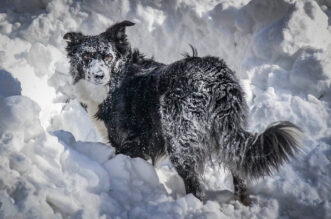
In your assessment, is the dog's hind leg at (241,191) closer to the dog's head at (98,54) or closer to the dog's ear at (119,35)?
the dog's head at (98,54)

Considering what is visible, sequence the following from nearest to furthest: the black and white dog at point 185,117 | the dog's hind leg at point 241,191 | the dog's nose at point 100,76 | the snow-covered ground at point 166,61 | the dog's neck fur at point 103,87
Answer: the snow-covered ground at point 166,61, the black and white dog at point 185,117, the dog's hind leg at point 241,191, the dog's nose at point 100,76, the dog's neck fur at point 103,87

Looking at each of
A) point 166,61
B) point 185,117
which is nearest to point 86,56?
point 185,117

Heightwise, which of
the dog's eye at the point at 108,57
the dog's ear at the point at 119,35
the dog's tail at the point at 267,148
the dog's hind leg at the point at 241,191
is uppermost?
the dog's tail at the point at 267,148

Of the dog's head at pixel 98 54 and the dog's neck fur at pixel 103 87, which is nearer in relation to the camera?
the dog's head at pixel 98 54

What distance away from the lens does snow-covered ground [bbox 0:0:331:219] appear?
7.41ft

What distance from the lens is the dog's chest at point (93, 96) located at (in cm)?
345

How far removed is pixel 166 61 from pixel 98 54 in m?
2.24

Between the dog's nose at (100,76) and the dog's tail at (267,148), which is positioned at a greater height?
the dog's tail at (267,148)

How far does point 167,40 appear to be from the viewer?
17.8 ft

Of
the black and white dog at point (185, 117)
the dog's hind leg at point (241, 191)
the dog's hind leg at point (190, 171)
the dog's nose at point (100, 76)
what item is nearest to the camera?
the black and white dog at point (185, 117)

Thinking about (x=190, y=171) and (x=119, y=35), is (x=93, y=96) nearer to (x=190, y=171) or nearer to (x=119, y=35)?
(x=119, y=35)

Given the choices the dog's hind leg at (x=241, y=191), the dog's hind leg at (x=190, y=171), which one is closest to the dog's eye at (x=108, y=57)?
the dog's hind leg at (x=190, y=171)

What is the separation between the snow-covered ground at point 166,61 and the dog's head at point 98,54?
731 mm

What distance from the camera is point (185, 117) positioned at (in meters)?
2.52
